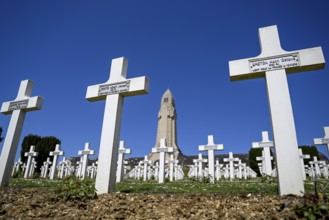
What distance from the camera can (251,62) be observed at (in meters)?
6.30

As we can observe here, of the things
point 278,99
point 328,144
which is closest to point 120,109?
point 278,99

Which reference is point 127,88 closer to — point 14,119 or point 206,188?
point 206,188

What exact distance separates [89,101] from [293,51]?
6283mm

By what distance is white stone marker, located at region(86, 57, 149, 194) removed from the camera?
640cm

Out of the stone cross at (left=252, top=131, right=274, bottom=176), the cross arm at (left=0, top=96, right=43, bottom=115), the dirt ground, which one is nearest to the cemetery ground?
the dirt ground

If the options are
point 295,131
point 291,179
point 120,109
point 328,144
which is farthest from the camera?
point 328,144

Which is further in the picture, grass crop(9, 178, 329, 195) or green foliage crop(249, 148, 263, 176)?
green foliage crop(249, 148, 263, 176)

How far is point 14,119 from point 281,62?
9898 mm

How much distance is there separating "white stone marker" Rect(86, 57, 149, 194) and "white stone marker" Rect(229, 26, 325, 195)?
305cm

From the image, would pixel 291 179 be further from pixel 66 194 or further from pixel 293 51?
pixel 66 194

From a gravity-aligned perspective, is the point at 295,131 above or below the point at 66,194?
above

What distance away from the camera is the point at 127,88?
7160 millimetres

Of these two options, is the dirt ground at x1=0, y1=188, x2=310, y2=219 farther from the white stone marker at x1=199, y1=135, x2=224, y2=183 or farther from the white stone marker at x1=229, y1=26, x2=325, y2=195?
the white stone marker at x1=199, y1=135, x2=224, y2=183

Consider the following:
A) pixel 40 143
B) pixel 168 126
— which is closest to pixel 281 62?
pixel 168 126
